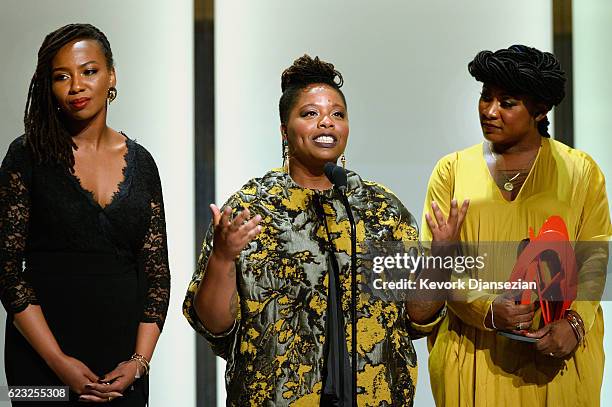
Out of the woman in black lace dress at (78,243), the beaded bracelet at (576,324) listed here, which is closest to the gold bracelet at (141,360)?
the woman in black lace dress at (78,243)

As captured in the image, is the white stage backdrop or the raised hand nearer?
the raised hand

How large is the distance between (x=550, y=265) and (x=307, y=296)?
83 centimetres

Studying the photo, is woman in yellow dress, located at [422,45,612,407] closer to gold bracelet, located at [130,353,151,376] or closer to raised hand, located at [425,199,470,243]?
raised hand, located at [425,199,470,243]

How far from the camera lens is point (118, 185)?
10.2 ft

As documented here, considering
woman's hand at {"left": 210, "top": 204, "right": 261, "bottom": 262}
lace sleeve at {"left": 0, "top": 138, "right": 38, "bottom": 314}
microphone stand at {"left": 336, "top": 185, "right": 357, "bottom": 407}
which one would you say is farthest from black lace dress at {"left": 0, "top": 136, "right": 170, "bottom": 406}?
microphone stand at {"left": 336, "top": 185, "right": 357, "bottom": 407}

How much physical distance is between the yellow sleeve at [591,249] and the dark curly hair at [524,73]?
329mm

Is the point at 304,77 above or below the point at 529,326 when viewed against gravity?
above

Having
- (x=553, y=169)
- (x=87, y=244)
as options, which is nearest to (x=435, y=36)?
(x=553, y=169)

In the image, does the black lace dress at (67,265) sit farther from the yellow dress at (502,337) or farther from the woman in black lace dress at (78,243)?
the yellow dress at (502,337)

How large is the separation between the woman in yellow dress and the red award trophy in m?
0.03

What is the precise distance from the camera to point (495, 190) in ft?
11.1

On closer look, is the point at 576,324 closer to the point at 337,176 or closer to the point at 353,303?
the point at 353,303

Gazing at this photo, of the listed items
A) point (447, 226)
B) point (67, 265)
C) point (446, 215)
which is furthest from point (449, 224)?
point (67, 265)

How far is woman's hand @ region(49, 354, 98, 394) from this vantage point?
299 cm
